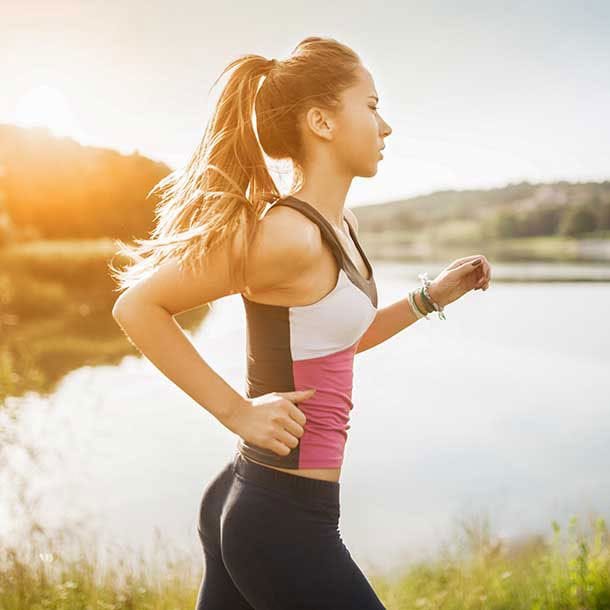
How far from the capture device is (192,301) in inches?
56.2

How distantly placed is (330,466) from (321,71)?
0.80 m

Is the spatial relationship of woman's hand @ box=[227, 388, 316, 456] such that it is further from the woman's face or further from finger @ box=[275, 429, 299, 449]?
the woman's face

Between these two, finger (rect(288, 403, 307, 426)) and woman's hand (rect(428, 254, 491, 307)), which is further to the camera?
woman's hand (rect(428, 254, 491, 307))

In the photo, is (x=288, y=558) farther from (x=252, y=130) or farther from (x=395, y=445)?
(x=395, y=445)

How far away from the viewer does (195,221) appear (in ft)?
4.95

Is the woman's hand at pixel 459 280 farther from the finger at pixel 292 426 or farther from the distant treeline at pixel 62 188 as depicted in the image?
the distant treeline at pixel 62 188

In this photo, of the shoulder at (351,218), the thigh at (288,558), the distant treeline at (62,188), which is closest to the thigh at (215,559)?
the thigh at (288,558)

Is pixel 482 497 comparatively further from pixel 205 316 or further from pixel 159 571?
pixel 205 316

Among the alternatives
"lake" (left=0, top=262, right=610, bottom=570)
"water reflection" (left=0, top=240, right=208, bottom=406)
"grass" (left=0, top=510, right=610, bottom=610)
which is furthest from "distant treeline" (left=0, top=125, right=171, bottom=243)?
"grass" (left=0, top=510, right=610, bottom=610)

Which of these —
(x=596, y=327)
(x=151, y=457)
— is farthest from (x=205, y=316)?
A: (x=151, y=457)

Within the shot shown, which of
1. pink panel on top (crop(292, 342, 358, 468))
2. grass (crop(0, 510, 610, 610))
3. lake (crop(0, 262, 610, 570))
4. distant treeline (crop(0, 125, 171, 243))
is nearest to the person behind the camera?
pink panel on top (crop(292, 342, 358, 468))

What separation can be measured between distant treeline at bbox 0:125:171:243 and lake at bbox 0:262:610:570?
641 cm

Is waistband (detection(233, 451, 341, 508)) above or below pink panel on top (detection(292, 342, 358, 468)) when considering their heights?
below

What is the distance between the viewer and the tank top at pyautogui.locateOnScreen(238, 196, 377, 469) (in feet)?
4.75
